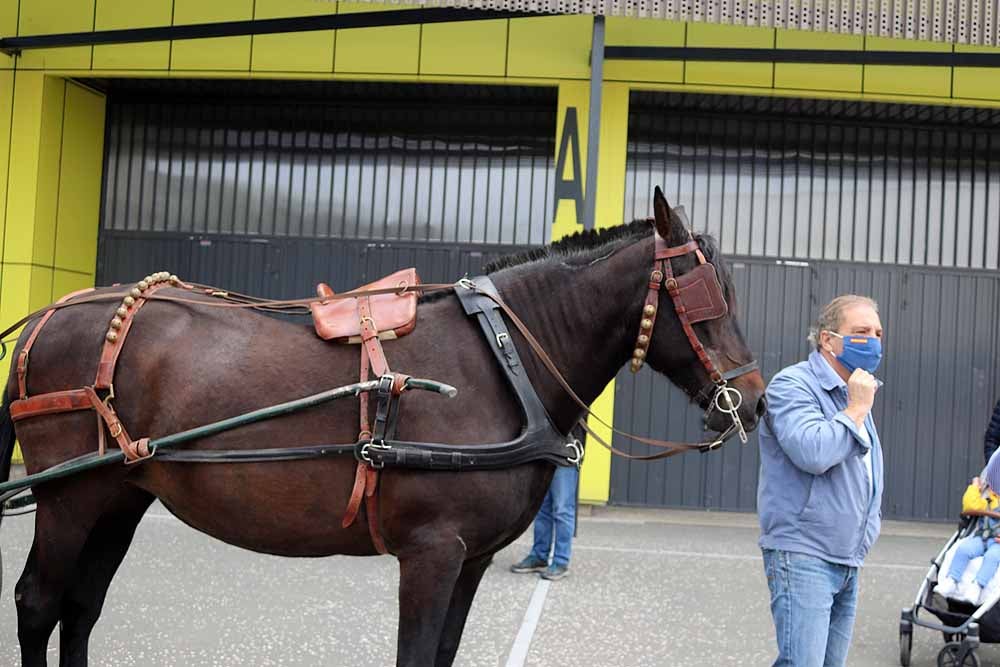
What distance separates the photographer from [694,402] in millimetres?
3191

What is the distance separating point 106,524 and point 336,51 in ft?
23.1

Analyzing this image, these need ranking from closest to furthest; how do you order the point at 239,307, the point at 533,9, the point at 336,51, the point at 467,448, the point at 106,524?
the point at 467,448, the point at 239,307, the point at 106,524, the point at 533,9, the point at 336,51

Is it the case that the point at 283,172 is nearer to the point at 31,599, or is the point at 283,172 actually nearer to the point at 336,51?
the point at 336,51

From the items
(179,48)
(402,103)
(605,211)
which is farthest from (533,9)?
(179,48)

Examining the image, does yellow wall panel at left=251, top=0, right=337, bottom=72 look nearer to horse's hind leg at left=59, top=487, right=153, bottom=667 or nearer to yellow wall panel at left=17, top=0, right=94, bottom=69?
yellow wall panel at left=17, top=0, right=94, bottom=69

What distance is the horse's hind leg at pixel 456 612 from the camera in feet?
10.9

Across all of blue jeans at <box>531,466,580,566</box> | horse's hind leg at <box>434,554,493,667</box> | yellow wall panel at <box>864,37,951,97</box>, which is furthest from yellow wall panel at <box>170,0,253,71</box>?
horse's hind leg at <box>434,554,493,667</box>

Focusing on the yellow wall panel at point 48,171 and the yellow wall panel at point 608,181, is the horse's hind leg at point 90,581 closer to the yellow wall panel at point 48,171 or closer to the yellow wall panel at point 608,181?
the yellow wall panel at point 608,181

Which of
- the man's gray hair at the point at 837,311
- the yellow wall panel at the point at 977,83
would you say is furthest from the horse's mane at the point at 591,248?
the yellow wall panel at the point at 977,83

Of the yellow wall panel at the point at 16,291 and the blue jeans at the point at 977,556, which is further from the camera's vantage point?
the yellow wall panel at the point at 16,291

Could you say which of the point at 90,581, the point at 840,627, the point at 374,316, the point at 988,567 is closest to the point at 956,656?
the point at 988,567

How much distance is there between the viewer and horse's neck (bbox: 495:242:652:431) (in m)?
3.23

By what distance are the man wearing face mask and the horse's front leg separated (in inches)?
46.5

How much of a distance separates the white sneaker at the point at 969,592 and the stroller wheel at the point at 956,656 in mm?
236
